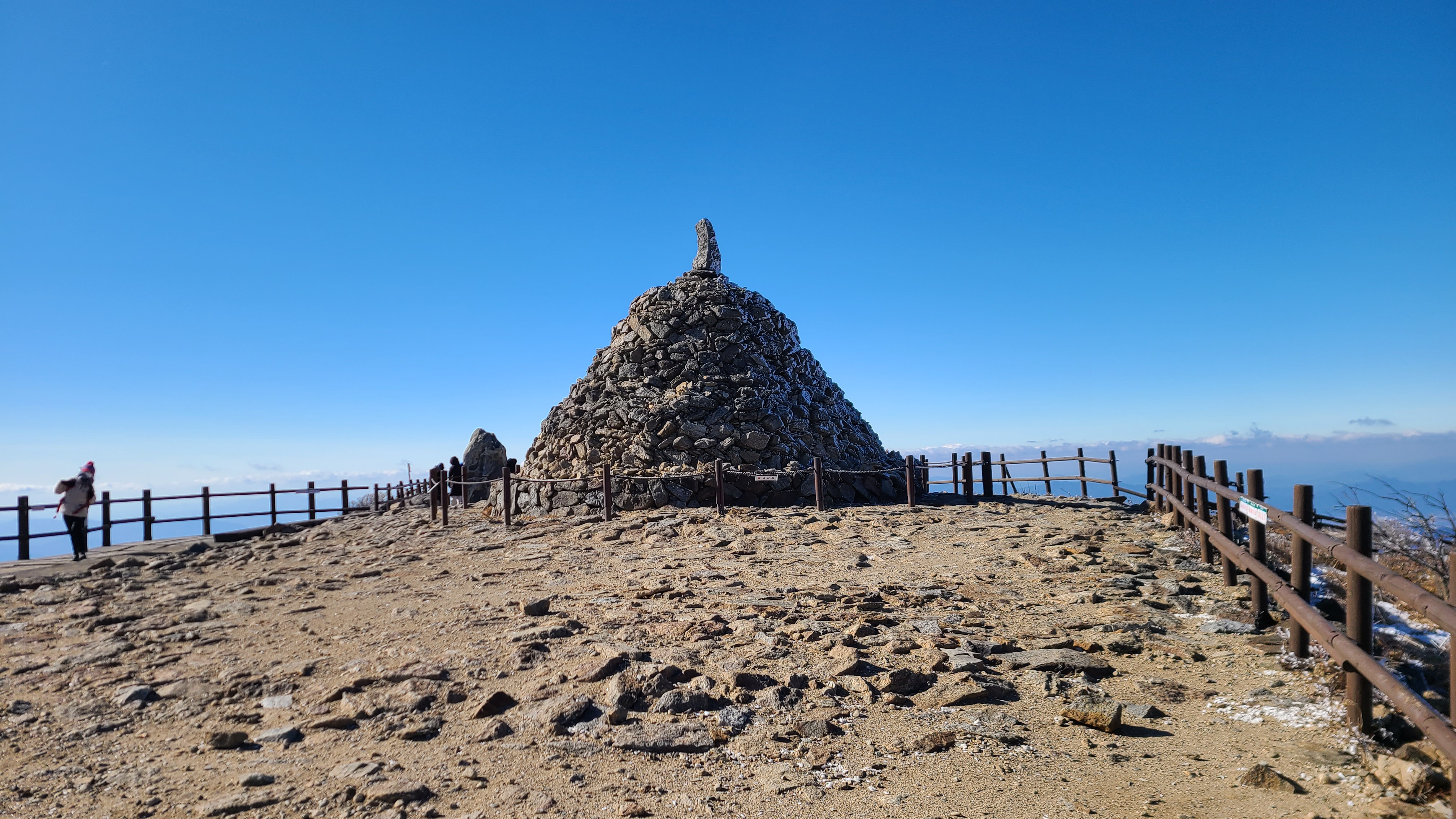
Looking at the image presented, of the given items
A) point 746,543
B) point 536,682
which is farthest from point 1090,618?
point 746,543

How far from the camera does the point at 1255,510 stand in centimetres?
691

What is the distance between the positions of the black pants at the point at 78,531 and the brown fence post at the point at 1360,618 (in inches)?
815

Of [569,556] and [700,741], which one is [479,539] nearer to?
[569,556]

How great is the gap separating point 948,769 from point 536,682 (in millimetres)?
3302

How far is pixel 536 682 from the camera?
623 centimetres

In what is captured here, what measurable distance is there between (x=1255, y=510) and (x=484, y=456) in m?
34.2

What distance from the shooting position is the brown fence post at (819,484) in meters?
18.6

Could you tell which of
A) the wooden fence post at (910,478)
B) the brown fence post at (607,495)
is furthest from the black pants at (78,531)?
the wooden fence post at (910,478)

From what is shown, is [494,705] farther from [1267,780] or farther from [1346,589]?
[1346,589]

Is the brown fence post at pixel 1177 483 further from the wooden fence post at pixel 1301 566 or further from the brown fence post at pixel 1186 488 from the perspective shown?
the wooden fence post at pixel 1301 566

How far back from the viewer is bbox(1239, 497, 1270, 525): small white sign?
6637mm

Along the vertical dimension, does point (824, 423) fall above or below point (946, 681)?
above

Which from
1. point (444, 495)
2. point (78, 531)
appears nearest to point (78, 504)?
point (78, 531)

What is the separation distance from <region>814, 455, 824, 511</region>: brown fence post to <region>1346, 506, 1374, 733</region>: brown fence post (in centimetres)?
1369
